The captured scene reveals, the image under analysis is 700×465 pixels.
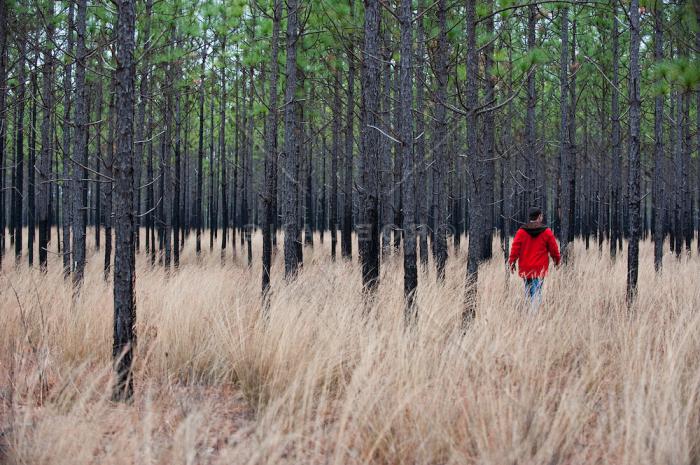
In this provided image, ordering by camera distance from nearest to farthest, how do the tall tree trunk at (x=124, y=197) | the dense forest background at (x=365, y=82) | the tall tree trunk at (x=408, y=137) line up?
the tall tree trunk at (x=124, y=197), the tall tree trunk at (x=408, y=137), the dense forest background at (x=365, y=82)

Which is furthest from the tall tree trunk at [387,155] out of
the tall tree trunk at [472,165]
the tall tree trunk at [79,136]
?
the tall tree trunk at [79,136]

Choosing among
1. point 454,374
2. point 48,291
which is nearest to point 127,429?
point 454,374

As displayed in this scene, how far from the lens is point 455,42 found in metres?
9.55

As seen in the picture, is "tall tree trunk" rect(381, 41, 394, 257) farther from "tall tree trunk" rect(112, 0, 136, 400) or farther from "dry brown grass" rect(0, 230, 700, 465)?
"tall tree trunk" rect(112, 0, 136, 400)

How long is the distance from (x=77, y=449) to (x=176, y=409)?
867 mm

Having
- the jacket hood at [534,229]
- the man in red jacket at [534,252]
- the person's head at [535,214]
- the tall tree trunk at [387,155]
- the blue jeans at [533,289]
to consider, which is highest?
the tall tree trunk at [387,155]

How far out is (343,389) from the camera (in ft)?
14.9

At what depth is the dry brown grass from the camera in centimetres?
332

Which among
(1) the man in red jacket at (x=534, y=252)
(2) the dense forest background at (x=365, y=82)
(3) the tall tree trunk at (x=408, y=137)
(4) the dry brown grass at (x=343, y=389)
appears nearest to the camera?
(4) the dry brown grass at (x=343, y=389)

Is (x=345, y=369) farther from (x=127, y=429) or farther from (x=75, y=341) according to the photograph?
(x=75, y=341)

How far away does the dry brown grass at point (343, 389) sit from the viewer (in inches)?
131

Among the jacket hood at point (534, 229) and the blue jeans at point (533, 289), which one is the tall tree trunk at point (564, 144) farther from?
the blue jeans at point (533, 289)

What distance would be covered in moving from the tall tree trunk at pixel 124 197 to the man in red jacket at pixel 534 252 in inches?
195

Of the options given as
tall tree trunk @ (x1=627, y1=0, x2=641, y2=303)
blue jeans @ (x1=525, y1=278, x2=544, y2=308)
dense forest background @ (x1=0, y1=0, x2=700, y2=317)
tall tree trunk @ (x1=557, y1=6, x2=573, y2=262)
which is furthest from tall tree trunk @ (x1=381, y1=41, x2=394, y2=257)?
tall tree trunk @ (x1=557, y1=6, x2=573, y2=262)
